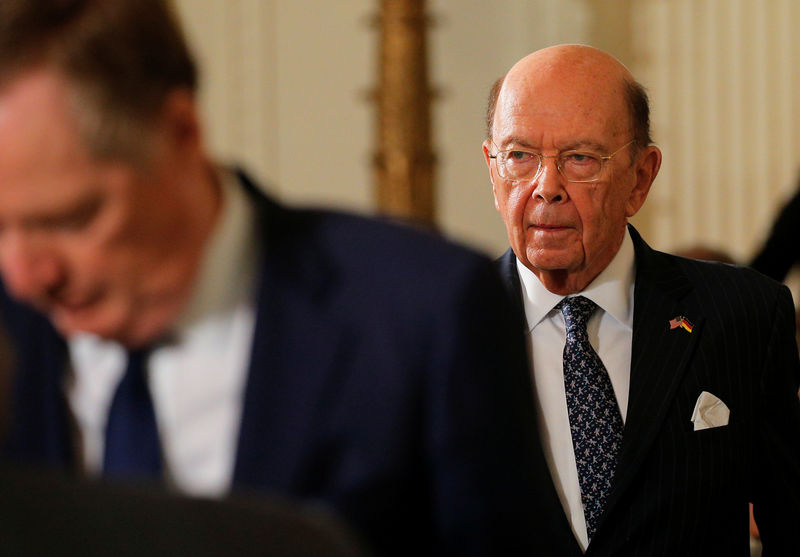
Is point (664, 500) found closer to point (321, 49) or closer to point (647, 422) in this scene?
point (647, 422)

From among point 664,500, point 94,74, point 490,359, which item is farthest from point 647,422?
point 94,74

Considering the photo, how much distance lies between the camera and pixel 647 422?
7.30 feet

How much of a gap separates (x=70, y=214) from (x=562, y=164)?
4.32ft

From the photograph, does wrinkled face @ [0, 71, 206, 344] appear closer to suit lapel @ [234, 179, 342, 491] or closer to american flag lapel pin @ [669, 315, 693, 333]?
suit lapel @ [234, 179, 342, 491]

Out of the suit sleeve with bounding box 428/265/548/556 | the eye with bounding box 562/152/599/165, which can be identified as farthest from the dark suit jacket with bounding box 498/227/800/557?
the suit sleeve with bounding box 428/265/548/556

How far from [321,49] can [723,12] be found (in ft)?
7.56

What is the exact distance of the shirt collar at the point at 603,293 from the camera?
2.37 meters

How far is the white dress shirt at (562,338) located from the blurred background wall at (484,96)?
4.95 metres

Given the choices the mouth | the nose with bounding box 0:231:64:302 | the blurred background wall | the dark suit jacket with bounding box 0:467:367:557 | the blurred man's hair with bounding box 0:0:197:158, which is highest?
the blurred man's hair with bounding box 0:0:197:158

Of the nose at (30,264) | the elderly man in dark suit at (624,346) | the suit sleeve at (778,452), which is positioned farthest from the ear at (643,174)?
the nose at (30,264)

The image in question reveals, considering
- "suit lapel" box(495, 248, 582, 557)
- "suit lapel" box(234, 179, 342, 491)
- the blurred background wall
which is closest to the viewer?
"suit lapel" box(234, 179, 342, 491)

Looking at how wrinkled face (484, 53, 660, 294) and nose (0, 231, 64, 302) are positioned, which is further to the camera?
wrinkled face (484, 53, 660, 294)

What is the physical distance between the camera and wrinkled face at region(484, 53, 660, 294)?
2.36 m

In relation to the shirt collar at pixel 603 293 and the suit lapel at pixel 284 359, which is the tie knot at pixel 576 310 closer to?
the shirt collar at pixel 603 293
